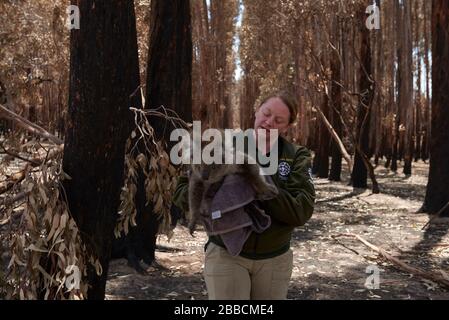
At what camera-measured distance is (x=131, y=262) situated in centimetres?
633

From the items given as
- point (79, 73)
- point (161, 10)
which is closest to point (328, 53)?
point (161, 10)

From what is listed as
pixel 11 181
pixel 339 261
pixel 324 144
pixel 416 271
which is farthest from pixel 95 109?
pixel 324 144

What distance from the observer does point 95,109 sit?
3059 mm

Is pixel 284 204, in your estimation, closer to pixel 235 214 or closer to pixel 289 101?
pixel 235 214

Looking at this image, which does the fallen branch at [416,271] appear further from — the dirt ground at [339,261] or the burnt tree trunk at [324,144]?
the burnt tree trunk at [324,144]

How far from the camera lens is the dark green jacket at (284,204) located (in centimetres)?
229

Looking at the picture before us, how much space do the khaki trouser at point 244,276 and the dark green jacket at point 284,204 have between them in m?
0.04

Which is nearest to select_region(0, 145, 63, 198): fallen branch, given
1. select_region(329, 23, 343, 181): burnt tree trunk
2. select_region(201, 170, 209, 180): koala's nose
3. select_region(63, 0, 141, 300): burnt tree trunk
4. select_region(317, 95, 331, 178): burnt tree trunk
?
select_region(63, 0, 141, 300): burnt tree trunk

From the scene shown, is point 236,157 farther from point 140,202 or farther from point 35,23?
point 35,23

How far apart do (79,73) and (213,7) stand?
61.5ft

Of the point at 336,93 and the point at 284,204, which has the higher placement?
the point at 336,93

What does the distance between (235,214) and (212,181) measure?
0.59 ft

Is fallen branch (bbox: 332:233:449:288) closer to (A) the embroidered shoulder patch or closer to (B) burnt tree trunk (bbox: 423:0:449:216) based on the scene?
(B) burnt tree trunk (bbox: 423:0:449:216)

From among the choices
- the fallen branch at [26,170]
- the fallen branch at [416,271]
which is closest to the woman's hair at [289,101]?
the fallen branch at [26,170]
